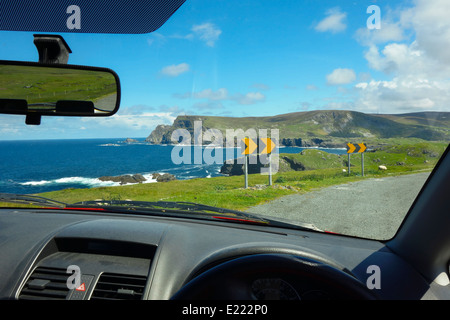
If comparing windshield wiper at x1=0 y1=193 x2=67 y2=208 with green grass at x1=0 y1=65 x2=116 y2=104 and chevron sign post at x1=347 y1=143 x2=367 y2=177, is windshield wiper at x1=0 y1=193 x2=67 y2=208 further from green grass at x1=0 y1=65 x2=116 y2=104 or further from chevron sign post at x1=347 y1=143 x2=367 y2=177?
chevron sign post at x1=347 y1=143 x2=367 y2=177

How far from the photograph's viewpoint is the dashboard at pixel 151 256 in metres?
2.00

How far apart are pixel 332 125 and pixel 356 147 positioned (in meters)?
0.35

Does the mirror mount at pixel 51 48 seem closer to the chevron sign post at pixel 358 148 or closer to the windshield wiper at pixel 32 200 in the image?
the windshield wiper at pixel 32 200

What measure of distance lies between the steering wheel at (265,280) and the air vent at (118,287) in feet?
2.59

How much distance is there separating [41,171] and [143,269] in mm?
4040

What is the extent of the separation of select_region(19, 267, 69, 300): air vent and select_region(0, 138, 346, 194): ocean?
2022 mm

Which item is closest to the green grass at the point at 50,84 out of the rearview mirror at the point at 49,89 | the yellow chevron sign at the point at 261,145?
the rearview mirror at the point at 49,89

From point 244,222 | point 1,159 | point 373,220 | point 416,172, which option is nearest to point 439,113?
point 416,172

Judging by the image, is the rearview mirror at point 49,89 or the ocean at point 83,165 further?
the ocean at point 83,165

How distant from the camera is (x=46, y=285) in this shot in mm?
2074

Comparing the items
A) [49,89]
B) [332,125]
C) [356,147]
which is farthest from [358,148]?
[49,89]

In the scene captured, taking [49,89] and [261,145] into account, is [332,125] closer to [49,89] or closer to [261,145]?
[261,145]
